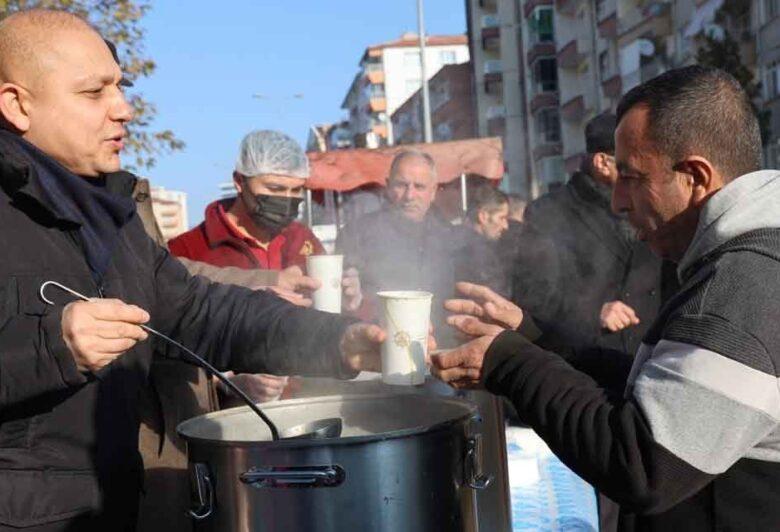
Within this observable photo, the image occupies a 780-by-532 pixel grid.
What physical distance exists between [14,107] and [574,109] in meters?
41.2

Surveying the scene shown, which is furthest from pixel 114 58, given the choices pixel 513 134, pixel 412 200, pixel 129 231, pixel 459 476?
pixel 513 134

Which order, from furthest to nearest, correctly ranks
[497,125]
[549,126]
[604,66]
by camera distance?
[497,125], [549,126], [604,66]

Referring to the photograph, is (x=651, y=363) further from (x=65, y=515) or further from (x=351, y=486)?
(x=65, y=515)

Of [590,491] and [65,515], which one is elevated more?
A: [65,515]

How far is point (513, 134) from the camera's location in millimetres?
52000

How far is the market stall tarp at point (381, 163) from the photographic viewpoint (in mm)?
12867

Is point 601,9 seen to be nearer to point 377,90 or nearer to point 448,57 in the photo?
point 448,57

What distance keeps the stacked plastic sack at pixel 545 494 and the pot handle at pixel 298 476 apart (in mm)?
1458

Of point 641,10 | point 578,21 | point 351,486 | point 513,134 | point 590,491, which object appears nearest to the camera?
point 351,486

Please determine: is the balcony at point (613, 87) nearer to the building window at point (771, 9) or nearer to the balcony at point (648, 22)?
the balcony at point (648, 22)

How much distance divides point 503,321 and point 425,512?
2.35 ft

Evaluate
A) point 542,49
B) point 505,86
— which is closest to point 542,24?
point 542,49

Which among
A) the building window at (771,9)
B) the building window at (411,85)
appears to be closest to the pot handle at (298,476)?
the building window at (771,9)

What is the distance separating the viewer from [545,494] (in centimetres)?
340
